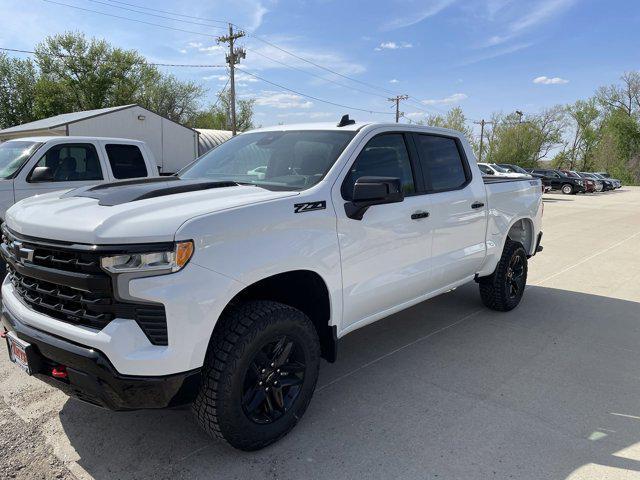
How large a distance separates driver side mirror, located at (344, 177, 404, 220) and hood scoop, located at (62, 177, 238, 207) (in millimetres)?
783

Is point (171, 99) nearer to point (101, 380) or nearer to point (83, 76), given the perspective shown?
point (83, 76)

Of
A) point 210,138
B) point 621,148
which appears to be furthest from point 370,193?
point 621,148

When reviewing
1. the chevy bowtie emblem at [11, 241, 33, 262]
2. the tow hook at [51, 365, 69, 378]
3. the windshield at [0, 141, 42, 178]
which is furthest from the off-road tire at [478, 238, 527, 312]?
the windshield at [0, 141, 42, 178]

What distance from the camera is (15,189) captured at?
6.32 metres

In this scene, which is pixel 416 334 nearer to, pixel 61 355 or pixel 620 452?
pixel 620 452

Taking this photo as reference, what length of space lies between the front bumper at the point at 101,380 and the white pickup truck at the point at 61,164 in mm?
4600

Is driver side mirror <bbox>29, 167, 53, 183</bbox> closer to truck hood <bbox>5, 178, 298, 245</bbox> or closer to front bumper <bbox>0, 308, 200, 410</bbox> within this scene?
truck hood <bbox>5, 178, 298, 245</bbox>

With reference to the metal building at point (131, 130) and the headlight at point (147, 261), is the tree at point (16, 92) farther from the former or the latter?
the headlight at point (147, 261)

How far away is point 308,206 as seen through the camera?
284 cm

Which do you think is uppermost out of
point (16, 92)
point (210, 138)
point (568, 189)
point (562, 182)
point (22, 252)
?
point (16, 92)

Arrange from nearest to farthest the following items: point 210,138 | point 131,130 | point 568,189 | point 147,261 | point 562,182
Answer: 1. point 147,261
2. point 131,130
3. point 568,189
4. point 562,182
5. point 210,138

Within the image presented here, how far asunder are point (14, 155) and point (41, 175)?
89cm

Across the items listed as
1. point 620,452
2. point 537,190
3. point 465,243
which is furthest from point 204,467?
point 537,190

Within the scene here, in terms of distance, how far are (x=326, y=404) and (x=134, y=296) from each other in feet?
5.65
